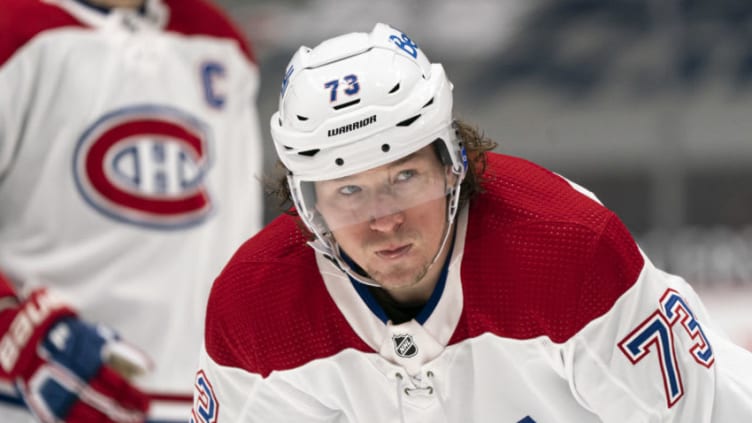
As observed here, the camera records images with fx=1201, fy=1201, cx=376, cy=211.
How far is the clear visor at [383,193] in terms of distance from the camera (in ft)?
5.18

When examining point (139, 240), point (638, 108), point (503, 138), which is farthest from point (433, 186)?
point (638, 108)

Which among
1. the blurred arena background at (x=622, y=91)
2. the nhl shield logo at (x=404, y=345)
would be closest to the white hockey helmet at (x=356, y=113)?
the nhl shield logo at (x=404, y=345)

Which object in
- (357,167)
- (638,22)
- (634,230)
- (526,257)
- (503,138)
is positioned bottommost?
(634,230)

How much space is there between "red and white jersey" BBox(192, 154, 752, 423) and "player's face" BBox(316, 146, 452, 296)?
83 mm

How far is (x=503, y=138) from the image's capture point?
11.5ft

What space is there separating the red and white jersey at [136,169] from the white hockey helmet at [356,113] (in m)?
0.89

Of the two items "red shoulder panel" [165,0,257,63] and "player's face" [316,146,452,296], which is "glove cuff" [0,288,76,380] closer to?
"red shoulder panel" [165,0,257,63]

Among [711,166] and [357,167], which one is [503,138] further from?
[357,167]

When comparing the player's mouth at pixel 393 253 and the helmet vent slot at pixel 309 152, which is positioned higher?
the helmet vent slot at pixel 309 152

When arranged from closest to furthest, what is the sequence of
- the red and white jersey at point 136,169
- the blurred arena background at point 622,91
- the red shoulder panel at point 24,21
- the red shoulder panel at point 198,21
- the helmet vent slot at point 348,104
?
the helmet vent slot at point 348,104 → the red shoulder panel at point 24,21 → the red and white jersey at point 136,169 → the red shoulder panel at point 198,21 → the blurred arena background at point 622,91

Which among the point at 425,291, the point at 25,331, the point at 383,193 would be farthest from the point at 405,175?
the point at 25,331

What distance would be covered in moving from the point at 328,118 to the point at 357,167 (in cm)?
7

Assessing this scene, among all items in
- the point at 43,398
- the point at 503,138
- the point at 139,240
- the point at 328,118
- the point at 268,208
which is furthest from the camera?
the point at 503,138

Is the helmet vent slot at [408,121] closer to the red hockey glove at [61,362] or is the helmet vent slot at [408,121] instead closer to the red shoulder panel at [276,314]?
the red shoulder panel at [276,314]
